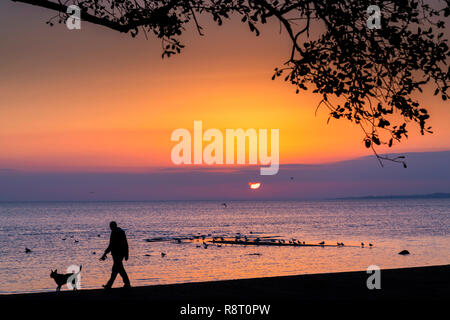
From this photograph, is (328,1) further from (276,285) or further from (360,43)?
(276,285)

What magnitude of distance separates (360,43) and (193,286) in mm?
8005

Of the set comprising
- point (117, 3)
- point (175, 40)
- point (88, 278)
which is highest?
point (117, 3)

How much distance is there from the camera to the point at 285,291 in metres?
14.0

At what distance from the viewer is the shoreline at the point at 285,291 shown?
12609mm

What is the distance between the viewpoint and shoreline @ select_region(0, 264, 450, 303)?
12.6 metres

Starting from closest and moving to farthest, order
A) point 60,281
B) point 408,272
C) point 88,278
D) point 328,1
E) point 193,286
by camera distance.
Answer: point 328,1 < point 193,286 < point 408,272 < point 60,281 < point 88,278

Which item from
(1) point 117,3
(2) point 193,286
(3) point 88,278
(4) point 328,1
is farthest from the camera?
(3) point 88,278

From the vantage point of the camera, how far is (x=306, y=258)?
55719mm

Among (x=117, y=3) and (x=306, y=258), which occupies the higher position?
(x=117, y=3)

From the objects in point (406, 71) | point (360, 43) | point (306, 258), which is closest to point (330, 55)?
point (360, 43)
